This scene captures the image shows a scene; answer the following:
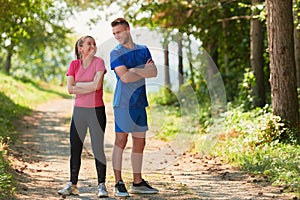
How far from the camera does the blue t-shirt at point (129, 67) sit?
22.9 ft

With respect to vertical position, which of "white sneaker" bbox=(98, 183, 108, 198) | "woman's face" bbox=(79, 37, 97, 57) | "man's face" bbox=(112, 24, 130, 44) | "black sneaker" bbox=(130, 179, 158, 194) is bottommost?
"black sneaker" bbox=(130, 179, 158, 194)

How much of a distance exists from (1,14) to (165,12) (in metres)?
6.13

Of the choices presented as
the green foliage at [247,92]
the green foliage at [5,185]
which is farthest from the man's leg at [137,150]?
the green foliage at [247,92]

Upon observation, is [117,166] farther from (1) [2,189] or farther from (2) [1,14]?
(2) [1,14]

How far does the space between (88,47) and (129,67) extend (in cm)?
58

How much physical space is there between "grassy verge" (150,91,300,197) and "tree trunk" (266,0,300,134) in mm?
283

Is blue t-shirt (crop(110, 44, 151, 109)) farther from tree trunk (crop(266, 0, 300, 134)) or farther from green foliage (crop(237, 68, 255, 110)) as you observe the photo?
green foliage (crop(237, 68, 255, 110))

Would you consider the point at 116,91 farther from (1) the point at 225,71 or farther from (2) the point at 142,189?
(1) the point at 225,71

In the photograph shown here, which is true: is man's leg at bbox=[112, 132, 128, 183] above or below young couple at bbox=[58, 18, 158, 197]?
below

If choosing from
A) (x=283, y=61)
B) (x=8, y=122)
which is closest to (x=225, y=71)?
(x=8, y=122)

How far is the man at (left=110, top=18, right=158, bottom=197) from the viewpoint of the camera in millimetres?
6984

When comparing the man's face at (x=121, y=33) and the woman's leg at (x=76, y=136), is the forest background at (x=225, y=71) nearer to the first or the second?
the woman's leg at (x=76, y=136)

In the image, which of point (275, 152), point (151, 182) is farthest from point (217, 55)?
point (151, 182)

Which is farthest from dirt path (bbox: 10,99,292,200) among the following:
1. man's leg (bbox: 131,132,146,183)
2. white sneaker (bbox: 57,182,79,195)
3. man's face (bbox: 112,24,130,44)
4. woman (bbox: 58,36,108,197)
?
man's face (bbox: 112,24,130,44)
